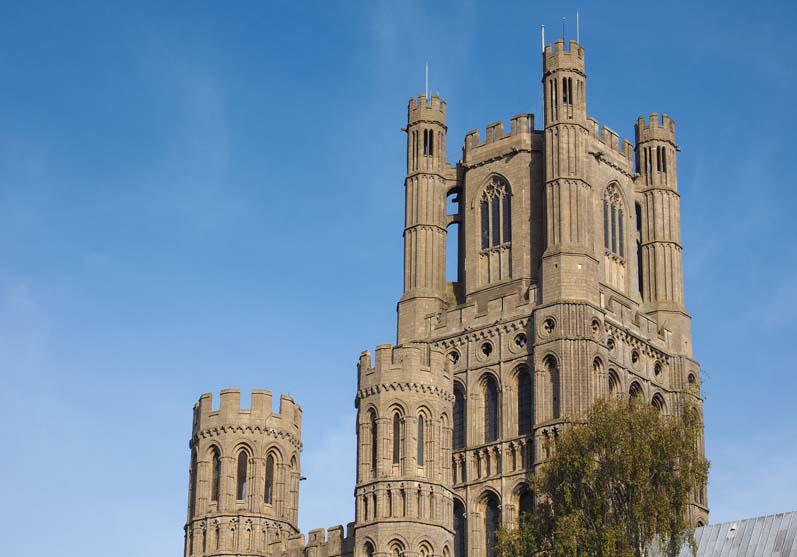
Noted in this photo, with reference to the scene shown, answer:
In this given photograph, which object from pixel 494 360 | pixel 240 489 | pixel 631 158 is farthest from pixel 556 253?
pixel 240 489

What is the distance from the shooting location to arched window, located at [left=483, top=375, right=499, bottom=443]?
8175 cm

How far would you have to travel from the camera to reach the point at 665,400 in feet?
279

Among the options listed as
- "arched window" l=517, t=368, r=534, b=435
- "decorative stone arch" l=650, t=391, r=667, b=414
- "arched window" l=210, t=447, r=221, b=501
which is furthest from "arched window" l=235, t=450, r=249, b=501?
"decorative stone arch" l=650, t=391, r=667, b=414

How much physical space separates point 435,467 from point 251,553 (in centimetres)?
891

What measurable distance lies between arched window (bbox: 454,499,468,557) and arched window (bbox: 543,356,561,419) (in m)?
6.27

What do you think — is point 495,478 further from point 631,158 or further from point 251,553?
point 631,158

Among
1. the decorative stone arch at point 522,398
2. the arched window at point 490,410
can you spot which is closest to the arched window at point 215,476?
the arched window at point 490,410

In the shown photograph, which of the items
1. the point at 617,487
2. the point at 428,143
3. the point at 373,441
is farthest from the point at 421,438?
the point at 428,143

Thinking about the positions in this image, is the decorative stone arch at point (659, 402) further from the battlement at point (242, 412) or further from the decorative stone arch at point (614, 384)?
the battlement at point (242, 412)

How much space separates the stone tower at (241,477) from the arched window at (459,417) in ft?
26.2

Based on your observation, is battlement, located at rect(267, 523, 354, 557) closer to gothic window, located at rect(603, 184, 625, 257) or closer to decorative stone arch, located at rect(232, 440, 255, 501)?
decorative stone arch, located at rect(232, 440, 255, 501)

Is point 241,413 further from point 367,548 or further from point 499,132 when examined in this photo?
point 499,132

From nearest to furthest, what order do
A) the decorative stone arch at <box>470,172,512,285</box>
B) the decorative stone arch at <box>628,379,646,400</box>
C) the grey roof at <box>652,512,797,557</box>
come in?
1. the grey roof at <box>652,512,797,557</box>
2. the decorative stone arch at <box>628,379,646,400</box>
3. the decorative stone arch at <box>470,172,512,285</box>

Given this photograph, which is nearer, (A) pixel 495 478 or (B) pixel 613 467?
(B) pixel 613 467
